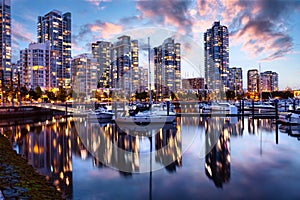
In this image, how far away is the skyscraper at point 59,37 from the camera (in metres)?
137

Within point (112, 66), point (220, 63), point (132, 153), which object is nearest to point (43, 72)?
point (112, 66)

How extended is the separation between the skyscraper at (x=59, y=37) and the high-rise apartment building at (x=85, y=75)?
15.8ft

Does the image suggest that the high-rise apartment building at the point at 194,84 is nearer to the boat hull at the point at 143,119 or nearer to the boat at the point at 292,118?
the boat at the point at 292,118

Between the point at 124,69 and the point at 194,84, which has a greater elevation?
the point at 124,69

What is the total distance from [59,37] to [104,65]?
32.9 m

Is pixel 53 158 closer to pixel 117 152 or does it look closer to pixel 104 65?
pixel 117 152

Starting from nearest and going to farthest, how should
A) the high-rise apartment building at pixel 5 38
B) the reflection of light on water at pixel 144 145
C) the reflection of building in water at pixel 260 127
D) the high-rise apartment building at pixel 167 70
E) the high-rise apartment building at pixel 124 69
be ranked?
1. the reflection of light on water at pixel 144 145
2. the reflection of building in water at pixel 260 127
3. the high-rise apartment building at pixel 5 38
4. the high-rise apartment building at pixel 167 70
5. the high-rise apartment building at pixel 124 69

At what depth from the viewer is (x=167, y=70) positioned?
389 feet

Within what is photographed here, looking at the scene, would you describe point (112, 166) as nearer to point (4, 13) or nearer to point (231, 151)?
point (231, 151)

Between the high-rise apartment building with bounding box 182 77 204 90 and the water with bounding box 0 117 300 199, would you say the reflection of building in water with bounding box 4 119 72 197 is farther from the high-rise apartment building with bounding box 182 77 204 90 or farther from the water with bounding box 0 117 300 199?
the high-rise apartment building with bounding box 182 77 204 90

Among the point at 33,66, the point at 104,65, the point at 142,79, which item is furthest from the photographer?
the point at 104,65

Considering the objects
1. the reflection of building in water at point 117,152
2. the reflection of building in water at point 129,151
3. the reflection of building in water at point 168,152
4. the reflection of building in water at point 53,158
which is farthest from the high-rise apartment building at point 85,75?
the reflection of building in water at point 168,152

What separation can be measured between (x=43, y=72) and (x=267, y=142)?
108448 mm

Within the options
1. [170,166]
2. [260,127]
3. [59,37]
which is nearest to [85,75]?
[59,37]
